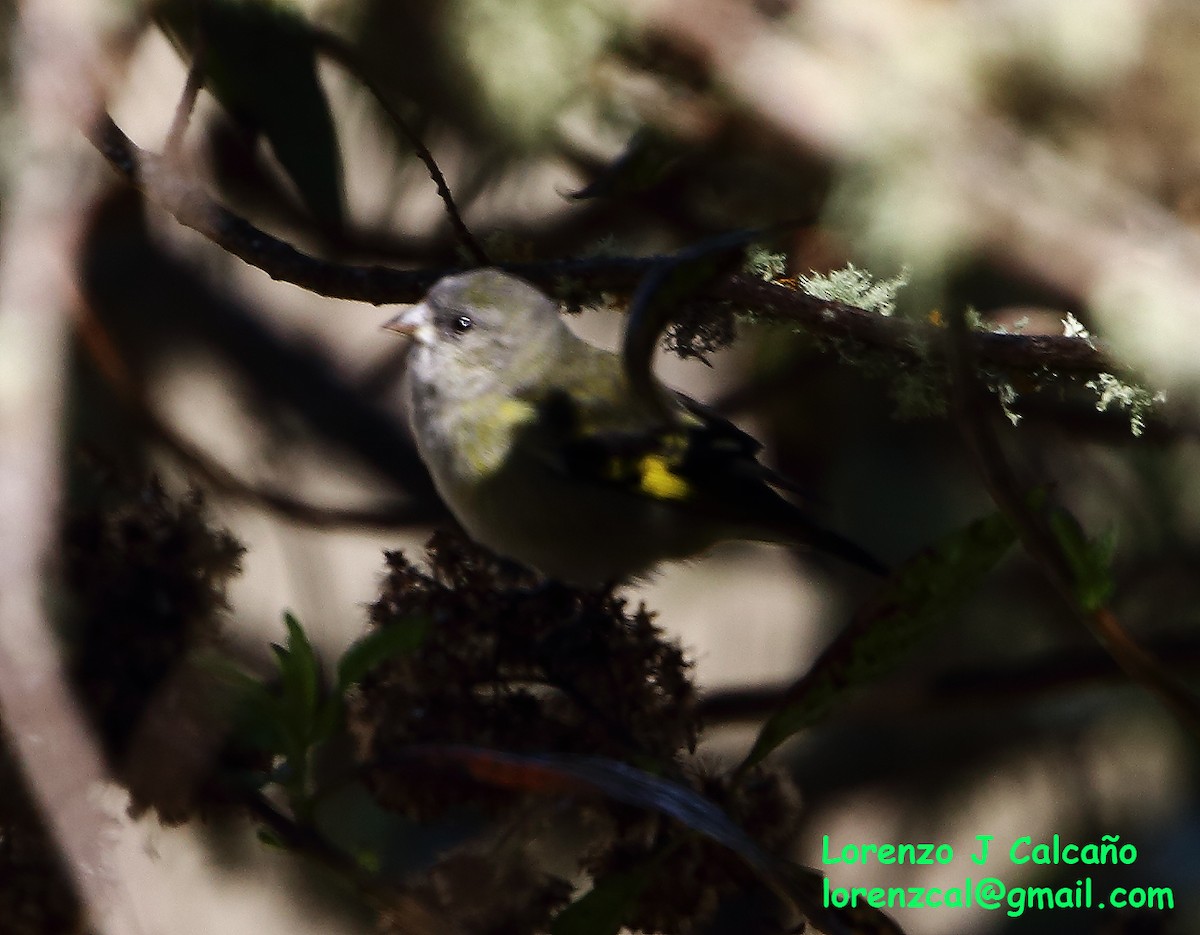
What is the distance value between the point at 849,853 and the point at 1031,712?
0.77 meters

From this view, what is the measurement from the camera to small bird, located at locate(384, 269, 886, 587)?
7.65 feet

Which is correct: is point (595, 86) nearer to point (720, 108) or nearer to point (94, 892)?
point (720, 108)

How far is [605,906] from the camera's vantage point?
4.98ft

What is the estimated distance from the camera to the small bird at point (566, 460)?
233cm

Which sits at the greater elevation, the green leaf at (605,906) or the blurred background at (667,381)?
the blurred background at (667,381)

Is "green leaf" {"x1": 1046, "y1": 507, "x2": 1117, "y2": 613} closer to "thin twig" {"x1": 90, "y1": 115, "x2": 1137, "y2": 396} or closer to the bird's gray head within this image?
"thin twig" {"x1": 90, "y1": 115, "x2": 1137, "y2": 396}

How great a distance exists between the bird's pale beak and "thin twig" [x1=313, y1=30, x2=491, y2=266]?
34 cm

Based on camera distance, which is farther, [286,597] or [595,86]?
[286,597]

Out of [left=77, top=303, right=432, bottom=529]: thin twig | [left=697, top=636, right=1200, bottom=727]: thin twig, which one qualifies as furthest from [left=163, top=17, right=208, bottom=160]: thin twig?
[left=697, top=636, right=1200, bottom=727]: thin twig

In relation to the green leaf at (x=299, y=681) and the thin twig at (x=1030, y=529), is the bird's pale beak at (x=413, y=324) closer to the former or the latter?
the green leaf at (x=299, y=681)

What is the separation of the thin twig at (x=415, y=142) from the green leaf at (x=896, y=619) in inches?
31.6

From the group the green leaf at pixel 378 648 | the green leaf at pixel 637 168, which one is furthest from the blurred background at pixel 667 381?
the green leaf at pixel 378 648

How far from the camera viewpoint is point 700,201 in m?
2.98

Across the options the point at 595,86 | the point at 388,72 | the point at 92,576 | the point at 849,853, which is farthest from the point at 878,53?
the point at 849,853
